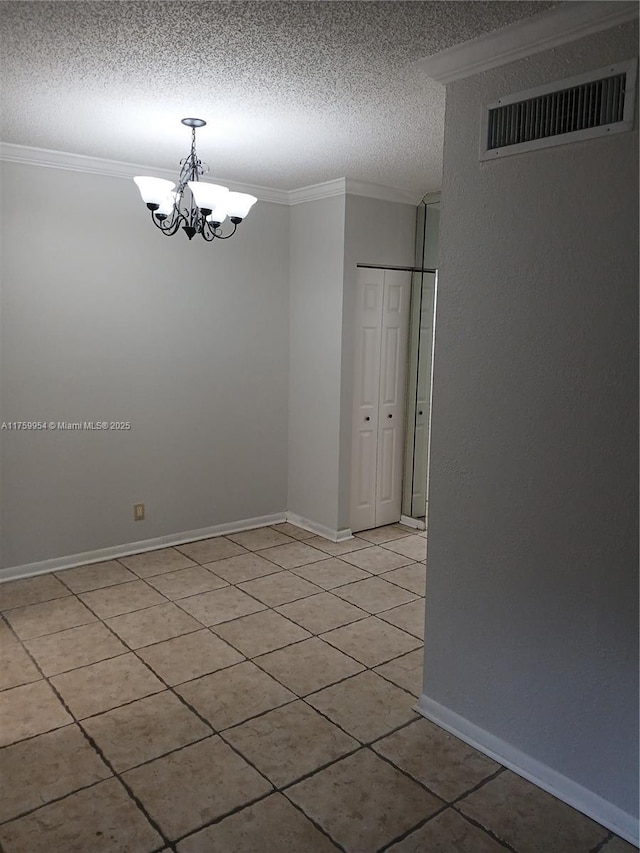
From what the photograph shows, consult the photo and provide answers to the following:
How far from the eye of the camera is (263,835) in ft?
7.13

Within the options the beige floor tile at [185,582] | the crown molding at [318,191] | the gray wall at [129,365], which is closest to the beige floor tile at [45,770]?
the beige floor tile at [185,582]

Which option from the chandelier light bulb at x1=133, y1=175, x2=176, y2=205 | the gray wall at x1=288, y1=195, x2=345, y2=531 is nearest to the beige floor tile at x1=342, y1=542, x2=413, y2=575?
the gray wall at x1=288, y1=195, x2=345, y2=531

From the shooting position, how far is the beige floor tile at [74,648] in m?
3.23

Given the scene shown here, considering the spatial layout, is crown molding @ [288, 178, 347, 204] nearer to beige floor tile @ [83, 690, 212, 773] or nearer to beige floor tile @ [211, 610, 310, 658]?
beige floor tile @ [211, 610, 310, 658]

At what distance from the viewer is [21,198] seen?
13.0 feet

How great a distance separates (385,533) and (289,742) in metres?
2.73

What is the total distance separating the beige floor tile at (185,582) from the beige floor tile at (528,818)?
221 centimetres

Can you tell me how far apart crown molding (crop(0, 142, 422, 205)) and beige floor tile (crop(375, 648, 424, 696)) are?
122 inches

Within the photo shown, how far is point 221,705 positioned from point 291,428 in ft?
9.05

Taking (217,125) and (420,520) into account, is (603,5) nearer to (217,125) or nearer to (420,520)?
(217,125)

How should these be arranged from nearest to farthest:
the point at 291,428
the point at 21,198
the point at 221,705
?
the point at 221,705 < the point at 21,198 < the point at 291,428

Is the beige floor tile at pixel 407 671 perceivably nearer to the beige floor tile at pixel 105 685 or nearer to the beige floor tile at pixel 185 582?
the beige floor tile at pixel 105 685

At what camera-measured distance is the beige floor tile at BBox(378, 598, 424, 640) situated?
3650 millimetres

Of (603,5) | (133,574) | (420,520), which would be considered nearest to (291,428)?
(420,520)
